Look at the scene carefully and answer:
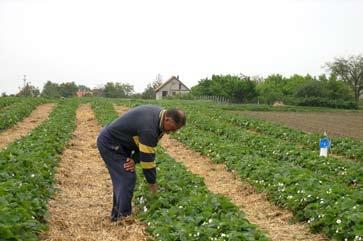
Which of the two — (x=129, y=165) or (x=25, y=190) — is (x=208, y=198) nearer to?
(x=129, y=165)

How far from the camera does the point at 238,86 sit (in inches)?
2472

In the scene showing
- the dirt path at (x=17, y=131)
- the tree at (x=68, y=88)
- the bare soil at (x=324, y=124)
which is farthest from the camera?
the tree at (x=68, y=88)

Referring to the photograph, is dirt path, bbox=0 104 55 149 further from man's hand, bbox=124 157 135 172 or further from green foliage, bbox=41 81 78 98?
green foliage, bbox=41 81 78 98

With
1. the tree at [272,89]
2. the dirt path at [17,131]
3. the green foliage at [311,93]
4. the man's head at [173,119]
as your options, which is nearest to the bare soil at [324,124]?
the dirt path at [17,131]

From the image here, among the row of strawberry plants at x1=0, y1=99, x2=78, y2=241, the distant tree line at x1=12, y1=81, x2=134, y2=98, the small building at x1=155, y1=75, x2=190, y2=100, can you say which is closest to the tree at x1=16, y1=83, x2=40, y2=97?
the distant tree line at x1=12, y1=81, x2=134, y2=98

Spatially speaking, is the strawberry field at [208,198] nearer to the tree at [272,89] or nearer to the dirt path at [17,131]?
the dirt path at [17,131]

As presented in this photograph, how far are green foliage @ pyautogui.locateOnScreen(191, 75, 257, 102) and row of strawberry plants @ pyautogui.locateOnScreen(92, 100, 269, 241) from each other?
55.9 metres

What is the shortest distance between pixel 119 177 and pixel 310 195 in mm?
2900

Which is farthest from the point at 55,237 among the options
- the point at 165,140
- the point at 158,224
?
the point at 165,140

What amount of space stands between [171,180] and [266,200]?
5.89 ft

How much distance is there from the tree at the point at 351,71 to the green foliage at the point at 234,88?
2442 centimetres

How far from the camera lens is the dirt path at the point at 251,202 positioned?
20.6ft

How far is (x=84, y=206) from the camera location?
734 cm

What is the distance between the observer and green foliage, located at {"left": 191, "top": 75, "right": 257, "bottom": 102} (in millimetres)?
62875
